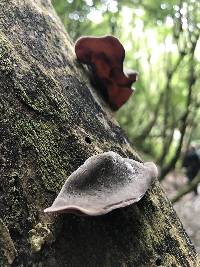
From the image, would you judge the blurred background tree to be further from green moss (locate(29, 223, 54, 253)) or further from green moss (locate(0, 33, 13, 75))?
green moss (locate(29, 223, 54, 253))

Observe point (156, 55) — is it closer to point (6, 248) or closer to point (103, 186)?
point (103, 186)

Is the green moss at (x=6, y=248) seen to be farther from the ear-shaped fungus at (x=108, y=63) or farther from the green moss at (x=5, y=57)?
the ear-shaped fungus at (x=108, y=63)

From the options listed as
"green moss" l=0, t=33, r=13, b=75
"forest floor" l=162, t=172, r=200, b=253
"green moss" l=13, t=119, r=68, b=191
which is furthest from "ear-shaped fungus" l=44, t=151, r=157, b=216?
"forest floor" l=162, t=172, r=200, b=253

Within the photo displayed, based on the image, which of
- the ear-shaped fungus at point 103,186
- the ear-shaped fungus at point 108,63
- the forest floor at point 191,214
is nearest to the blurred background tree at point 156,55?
the forest floor at point 191,214

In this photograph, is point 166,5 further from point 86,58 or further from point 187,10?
point 86,58

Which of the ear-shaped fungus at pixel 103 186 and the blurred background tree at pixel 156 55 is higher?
the ear-shaped fungus at pixel 103 186
